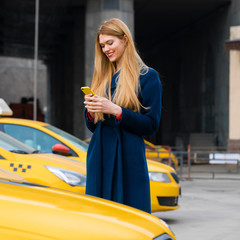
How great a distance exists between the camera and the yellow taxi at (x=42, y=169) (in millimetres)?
6574

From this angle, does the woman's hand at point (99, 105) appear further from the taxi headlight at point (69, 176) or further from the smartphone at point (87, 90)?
the taxi headlight at point (69, 176)

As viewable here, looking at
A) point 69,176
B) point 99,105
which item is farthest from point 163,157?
point 99,105

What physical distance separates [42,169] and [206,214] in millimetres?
4099

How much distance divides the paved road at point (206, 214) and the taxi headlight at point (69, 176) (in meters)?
1.55

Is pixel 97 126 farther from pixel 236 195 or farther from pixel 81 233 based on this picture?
pixel 236 195

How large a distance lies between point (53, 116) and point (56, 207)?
139 ft

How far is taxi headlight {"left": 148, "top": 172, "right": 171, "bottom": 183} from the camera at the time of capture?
8625 millimetres

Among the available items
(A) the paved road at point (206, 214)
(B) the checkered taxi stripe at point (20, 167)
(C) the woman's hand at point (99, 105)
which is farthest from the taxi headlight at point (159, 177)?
(C) the woman's hand at point (99, 105)

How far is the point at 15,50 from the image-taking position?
47625 millimetres

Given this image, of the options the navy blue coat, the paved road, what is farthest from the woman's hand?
the paved road

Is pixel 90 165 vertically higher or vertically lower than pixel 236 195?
higher

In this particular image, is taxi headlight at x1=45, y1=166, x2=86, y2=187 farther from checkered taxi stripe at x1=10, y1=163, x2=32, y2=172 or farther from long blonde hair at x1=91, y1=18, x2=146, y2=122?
long blonde hair at x1=91, y1=18, x2=146, y2=122

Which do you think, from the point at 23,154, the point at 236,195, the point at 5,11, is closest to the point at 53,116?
the point at 5,11

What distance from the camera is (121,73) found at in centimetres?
356
